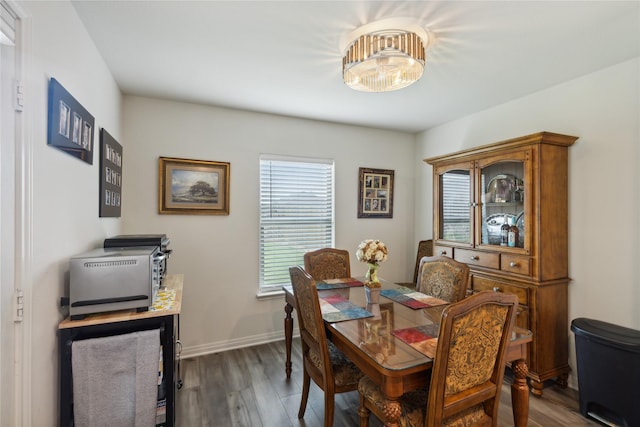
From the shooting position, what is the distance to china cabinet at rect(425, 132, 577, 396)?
232cm

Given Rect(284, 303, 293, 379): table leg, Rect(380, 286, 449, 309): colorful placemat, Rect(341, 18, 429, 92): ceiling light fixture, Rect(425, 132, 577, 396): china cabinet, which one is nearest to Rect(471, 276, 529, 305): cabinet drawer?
Rect(425, 132, 577, 396): china cabinet

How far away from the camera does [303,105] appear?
3057mm

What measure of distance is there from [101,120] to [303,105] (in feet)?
5.72

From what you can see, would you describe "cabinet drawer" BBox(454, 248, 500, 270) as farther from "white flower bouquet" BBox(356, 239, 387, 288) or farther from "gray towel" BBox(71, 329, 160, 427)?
"gray towel" BBox(71, 329, 160, 427)

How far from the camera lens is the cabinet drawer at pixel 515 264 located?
7.77ft

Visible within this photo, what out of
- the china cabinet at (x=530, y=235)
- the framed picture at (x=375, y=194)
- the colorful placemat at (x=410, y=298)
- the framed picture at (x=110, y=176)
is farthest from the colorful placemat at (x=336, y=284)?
the framed picture at (x=110, y=176)

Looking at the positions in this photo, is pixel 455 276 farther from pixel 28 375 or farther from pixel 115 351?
pixel 28 375

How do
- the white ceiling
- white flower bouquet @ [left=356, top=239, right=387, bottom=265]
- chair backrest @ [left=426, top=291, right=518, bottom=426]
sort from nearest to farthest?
→ chair backrest @ [left=426, top=291, right=518, bottom=426] → the white ceiling → white flower bouquet @ [left=356, top=239, right=387, bottom=265]

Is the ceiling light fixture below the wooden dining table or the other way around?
the other way around

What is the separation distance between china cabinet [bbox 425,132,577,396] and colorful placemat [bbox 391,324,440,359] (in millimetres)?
1244

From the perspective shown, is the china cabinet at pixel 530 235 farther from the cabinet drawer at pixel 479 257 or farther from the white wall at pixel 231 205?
the white wall at pixel 231 205

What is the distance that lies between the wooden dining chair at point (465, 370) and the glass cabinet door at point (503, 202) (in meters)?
1.39

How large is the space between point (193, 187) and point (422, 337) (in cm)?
249

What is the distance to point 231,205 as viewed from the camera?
315cm
